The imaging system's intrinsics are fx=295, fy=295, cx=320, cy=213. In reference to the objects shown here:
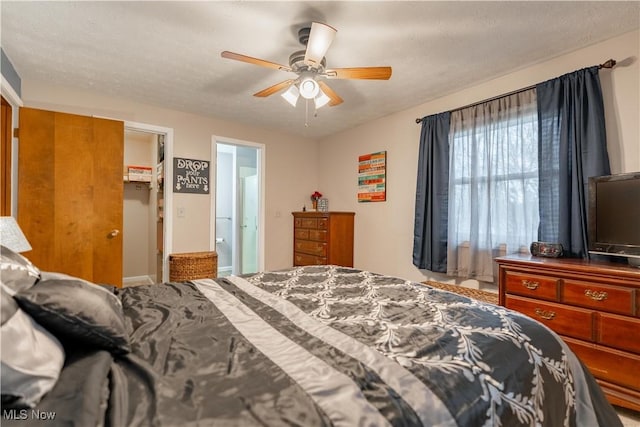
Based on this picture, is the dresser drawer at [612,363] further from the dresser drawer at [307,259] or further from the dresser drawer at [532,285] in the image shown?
the dresser drawer at [307,259]

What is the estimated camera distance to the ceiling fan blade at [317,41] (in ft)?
5.59

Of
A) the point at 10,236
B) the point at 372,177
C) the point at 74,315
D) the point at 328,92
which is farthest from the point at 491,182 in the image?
the point at 10,236

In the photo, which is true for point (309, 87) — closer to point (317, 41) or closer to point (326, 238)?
point (317, 41)

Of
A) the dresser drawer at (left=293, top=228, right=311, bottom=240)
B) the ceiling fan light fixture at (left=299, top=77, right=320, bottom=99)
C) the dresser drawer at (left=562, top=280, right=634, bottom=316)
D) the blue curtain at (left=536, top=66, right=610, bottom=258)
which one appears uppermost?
the ceiling fan light fixture at (left=299, top=77, right=320, bottom=99)

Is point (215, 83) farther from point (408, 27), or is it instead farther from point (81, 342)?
point (81, 342)

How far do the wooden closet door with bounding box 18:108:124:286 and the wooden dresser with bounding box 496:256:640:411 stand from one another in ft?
12.1

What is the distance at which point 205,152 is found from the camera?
12.6 feet

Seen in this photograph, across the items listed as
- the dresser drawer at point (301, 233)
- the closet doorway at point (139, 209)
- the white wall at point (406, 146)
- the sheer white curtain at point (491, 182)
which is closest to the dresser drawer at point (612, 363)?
the sheer white curtain at point (491, 182)

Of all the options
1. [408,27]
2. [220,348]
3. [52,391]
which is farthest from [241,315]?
[408,27]

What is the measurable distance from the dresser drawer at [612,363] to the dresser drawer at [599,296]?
9.6 inches

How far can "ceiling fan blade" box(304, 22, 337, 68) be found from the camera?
170 centimetres

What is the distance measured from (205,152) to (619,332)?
4.14m

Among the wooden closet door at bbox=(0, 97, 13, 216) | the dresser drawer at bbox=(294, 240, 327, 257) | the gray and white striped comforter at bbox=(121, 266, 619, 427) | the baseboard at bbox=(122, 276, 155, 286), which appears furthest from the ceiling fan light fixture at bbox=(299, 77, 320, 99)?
the baseboard at bbox=(122, 276, 155, 286)

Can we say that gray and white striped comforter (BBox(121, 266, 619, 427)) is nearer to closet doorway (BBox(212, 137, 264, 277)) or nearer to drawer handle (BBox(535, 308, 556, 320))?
drawer handle (BBox(535, 308, 556, 320))
